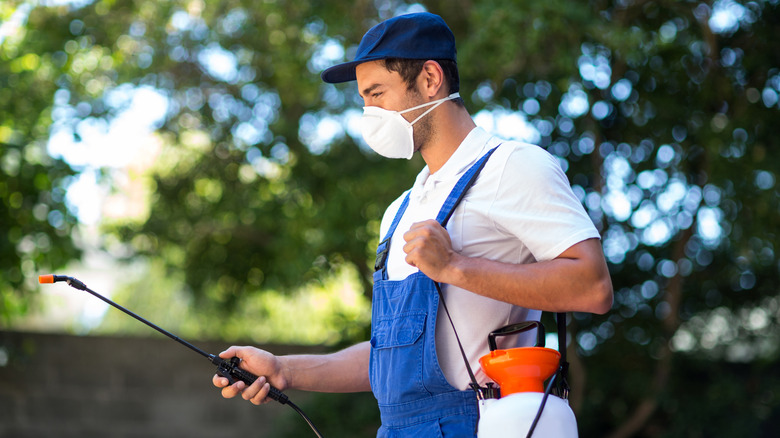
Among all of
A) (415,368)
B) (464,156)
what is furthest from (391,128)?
(415,368)

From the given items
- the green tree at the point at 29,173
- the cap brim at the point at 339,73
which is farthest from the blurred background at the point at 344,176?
the cap brim at the point at 339,73

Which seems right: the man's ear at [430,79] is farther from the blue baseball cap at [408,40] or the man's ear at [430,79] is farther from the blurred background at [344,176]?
the blurred background at [344,176]

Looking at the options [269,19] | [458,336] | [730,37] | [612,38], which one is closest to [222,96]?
[269,19]

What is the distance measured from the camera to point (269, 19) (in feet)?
22.8

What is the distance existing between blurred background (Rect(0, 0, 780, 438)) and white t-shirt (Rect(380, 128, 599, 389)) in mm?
3878

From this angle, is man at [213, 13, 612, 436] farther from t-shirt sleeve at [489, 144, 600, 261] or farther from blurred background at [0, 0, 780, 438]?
blurred background at [0, 0, 780, 438]

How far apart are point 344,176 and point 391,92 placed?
15.6ft

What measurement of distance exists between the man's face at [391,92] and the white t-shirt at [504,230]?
0.25 m

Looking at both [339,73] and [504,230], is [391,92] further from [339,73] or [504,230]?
[504,230]

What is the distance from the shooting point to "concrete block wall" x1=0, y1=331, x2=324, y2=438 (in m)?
7.57

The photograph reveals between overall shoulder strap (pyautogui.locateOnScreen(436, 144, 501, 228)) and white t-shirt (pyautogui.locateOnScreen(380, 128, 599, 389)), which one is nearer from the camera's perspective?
white t-shirt (pyautogui.locateOnScreen(380, 128, 599, 389))

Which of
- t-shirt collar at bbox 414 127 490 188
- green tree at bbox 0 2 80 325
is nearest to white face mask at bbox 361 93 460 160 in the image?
t-shirt collar at bbox 414 127 490 188

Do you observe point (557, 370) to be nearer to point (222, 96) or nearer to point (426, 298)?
point (426, 298)

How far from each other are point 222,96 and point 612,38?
142 inches
